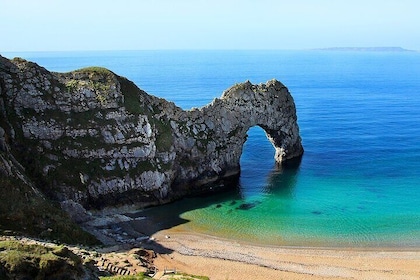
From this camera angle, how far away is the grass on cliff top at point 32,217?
4028 cm

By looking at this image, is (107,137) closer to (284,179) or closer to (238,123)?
(238,123)

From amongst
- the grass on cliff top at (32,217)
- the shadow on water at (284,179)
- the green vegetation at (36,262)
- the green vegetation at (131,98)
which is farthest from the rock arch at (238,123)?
the green vegetation at (36,262)

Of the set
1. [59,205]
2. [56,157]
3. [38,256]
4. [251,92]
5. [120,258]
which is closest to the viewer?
[38,256]

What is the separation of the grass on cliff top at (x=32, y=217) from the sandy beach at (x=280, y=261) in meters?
9.66

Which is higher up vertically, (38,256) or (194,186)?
(38,256)

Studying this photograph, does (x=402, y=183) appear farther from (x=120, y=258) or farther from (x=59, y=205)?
(x=59, y=205)

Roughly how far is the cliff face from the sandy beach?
1278 centimetres

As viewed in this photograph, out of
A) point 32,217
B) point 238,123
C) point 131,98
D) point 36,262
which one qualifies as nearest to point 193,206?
point 238,123

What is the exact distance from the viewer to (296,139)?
8181 centimetres

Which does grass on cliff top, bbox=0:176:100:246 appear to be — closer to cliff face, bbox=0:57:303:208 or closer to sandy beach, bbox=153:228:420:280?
cliff face, bbox=0:57:303:208

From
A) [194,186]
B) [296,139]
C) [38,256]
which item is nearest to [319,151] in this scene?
[296,139]

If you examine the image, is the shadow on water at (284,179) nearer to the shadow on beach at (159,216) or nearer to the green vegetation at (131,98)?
the shadow on beach at (159,216)

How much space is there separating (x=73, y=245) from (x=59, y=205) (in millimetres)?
8440

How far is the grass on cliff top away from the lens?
40.3m
